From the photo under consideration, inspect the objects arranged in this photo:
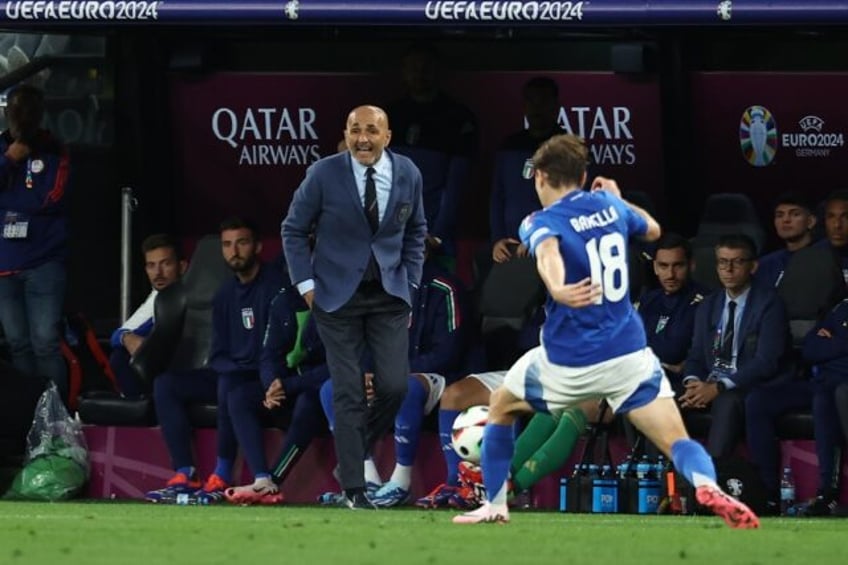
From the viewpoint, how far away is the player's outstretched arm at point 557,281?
381 inches

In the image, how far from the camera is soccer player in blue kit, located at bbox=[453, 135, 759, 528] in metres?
9.84

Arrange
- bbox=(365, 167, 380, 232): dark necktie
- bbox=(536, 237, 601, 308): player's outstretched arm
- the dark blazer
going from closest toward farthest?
1. bbox=(536, 237, 601, 308): player's outstretched arm
2. bbox=(365, 167, 380, 232): dark necktie
3. the dark blazer

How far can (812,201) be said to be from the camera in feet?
49.2

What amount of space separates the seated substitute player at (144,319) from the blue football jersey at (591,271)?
17.1ft

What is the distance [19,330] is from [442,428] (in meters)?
3.02

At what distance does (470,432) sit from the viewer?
12859 millimetres

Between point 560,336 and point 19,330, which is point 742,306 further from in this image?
point 19,330

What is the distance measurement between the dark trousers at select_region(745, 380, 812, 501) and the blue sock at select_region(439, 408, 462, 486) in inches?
63.5

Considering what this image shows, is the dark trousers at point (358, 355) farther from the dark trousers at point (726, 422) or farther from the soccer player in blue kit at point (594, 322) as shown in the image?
the soccer player in blue kit at point (594, 322)

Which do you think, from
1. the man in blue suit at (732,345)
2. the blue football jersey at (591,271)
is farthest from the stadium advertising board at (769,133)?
the blue football jersey at (591,271)

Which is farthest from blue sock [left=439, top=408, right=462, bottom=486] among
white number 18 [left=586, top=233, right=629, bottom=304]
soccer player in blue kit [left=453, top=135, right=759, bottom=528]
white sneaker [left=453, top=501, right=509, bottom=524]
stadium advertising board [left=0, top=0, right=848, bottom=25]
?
white number 18 [left=586, top=233, right=629, bottom=304]

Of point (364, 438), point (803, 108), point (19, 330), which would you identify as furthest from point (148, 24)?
point (803, 108)

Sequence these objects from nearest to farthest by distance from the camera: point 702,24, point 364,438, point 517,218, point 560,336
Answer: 1. point 560,336
2. point 364,438
3. point 702,24
4. point 517,218

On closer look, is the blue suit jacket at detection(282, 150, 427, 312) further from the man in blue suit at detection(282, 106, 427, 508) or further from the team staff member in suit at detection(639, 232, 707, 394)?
the team staff member in suit at detection(639, 232, 707, 394)
